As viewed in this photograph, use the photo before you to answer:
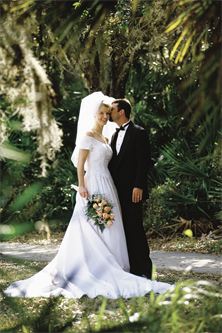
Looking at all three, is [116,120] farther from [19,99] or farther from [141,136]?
[19,99]

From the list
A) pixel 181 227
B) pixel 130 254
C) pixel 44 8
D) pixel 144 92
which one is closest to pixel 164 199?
pixel 181 227

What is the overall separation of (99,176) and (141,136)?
2.02 feet

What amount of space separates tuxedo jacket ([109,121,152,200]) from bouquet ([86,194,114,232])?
28cm

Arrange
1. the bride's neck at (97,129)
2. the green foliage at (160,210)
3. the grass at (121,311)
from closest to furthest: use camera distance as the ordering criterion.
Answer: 1. the grass at (121,311)
2. the bride's neck at (97,129)
3. the green foliage at (160,210)

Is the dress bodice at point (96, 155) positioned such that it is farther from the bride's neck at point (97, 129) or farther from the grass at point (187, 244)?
the grass at point (187, 244)

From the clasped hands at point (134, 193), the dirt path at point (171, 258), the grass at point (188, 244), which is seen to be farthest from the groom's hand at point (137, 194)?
the grass at point (188, 244)

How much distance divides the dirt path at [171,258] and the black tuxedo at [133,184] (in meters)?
1.07

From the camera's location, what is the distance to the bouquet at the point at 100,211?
6.55 meters

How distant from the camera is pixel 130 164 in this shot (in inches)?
268

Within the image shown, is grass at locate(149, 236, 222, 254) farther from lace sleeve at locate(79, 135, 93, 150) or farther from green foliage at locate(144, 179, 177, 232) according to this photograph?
lace sleeve at locate(79, 135, 93, 150)

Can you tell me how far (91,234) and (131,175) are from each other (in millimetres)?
703

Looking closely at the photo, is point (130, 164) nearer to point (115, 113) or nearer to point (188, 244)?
point (115, 113)

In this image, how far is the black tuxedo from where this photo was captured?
6805mm

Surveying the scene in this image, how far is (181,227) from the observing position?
10.9 meters
